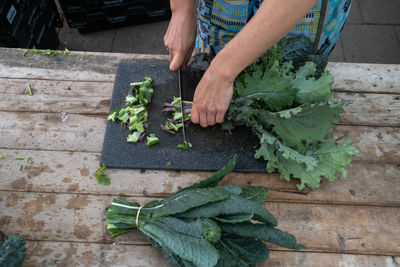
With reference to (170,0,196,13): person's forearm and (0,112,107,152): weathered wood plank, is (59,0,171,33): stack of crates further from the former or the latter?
(0,112,107,152): weathered wood plank

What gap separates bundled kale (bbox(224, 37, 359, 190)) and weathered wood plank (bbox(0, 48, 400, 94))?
425 mm

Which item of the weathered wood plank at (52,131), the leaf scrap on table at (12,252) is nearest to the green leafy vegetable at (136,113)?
the weathered wood plank at (52,131)

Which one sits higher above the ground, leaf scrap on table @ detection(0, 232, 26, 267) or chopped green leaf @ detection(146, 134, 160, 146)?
leaf scrap on table @ detection(0, 232, 26, 267)

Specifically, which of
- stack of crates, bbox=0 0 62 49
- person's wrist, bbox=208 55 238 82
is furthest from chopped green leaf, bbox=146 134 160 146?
stack of crates, bbox=0 0 62 49

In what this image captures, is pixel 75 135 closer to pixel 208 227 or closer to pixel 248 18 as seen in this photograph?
pixel 208 227

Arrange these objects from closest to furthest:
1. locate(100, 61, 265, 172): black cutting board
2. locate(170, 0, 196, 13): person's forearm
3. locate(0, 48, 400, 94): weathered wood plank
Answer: locate(100, 61, 265, 172): black cutting board
locate(170, 0, 196, 13): person's forearm
locate(0, 48, 400, 94): weathered wood plank

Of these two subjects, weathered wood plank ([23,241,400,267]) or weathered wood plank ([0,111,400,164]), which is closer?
weathered wood plank ([23,241,400,267])

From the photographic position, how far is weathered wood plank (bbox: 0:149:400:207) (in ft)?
5.39

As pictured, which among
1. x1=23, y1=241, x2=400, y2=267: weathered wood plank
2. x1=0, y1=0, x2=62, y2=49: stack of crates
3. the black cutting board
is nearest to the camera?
x1=23, y1=241, x2=400, y2=267: weathered wood plank

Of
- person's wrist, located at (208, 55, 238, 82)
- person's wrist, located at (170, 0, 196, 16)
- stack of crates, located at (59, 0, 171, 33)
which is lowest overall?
stack of crates, located at (59, 0, 171, 33)

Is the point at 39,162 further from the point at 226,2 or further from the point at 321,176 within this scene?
the point at 321,176

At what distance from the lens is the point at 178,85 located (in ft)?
6.73

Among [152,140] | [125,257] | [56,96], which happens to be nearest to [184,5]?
[152,140]

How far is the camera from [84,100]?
6.48ft
